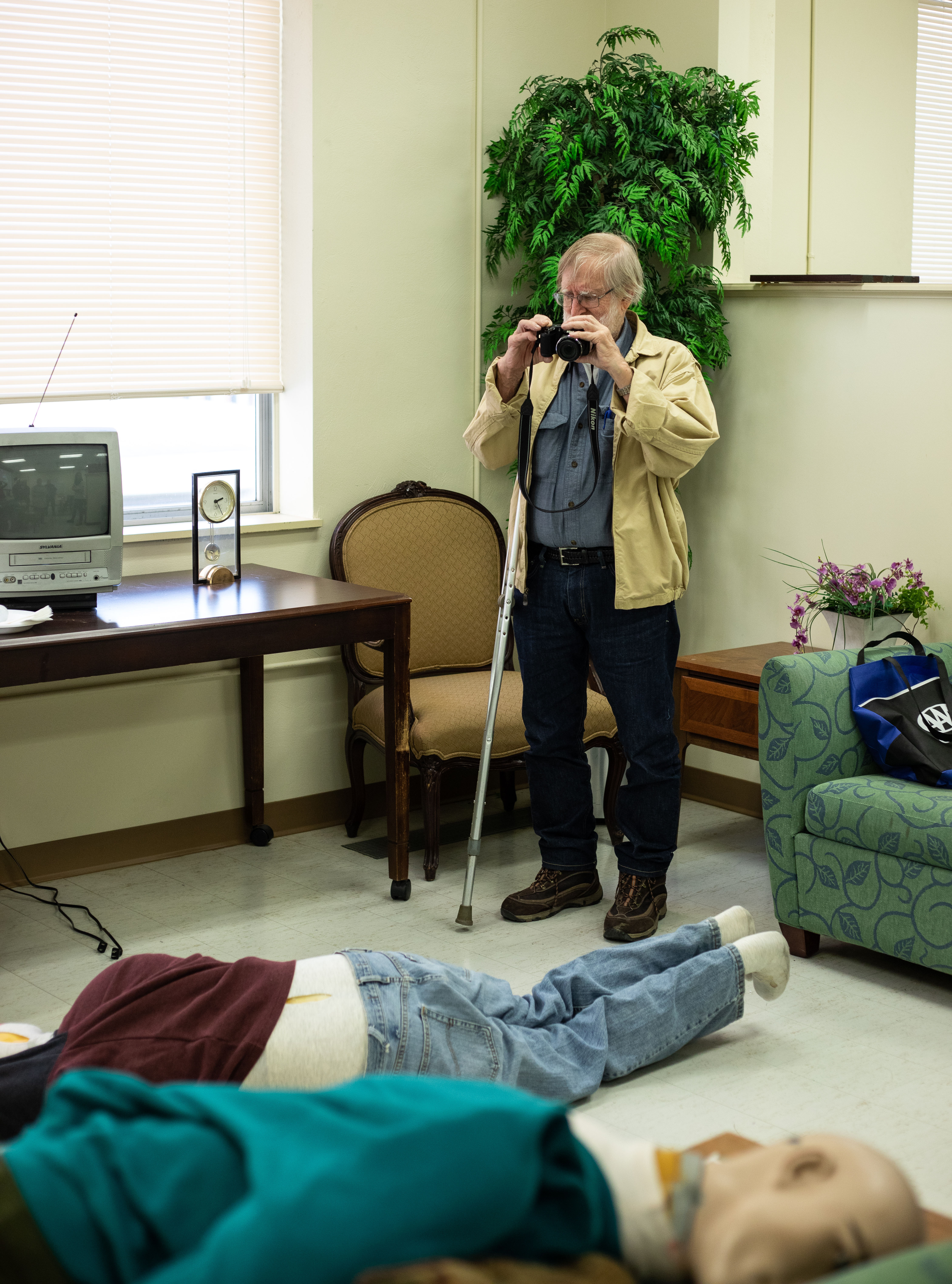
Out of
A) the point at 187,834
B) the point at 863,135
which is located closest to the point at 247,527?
the point at 187,834

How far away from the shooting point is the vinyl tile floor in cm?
238

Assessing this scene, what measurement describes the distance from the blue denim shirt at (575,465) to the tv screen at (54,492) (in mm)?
1012

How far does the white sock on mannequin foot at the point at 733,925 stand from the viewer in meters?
2.53

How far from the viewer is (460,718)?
143 inches

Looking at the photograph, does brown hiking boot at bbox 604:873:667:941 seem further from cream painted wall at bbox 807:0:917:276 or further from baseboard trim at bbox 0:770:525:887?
cream painted wall at bbox 807:0:917:276

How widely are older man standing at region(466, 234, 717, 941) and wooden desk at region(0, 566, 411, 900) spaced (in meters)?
0.33

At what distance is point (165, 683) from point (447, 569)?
0.91 m

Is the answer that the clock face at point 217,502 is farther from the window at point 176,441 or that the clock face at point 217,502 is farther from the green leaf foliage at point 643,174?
the green leaf foliage at point 643,174

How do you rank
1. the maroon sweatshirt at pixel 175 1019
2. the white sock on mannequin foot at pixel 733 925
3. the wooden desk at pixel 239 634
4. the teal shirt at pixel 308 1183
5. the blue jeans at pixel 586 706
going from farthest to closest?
the blue jeans at pixel 586 706 < the wooden desk at pixel 239 634 < the white sock on mannequin foot at pixel 733 925 < the maroon sweatshirt at pixel 175 1019 < the teal shirt at pixel 308 1183

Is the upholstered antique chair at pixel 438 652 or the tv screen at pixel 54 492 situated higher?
the tv screen at pixel 54 492

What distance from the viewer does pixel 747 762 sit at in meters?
4.23

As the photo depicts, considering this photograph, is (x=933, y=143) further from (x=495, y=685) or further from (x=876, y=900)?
(x=876, y=900)

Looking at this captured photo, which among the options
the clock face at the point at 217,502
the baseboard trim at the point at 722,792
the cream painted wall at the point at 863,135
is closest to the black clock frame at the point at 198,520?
the clock face at the point at 217,502

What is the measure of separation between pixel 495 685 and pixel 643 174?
5.15 feet
